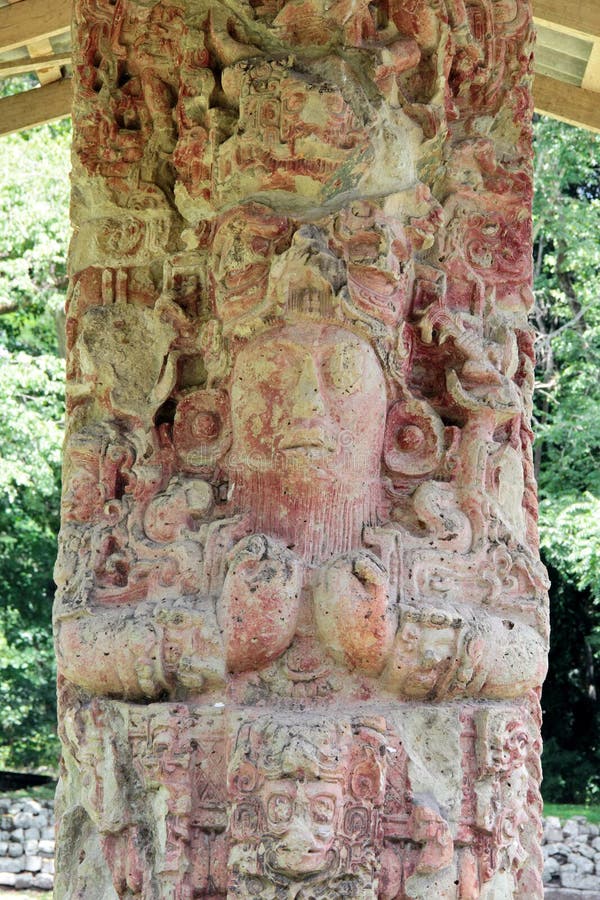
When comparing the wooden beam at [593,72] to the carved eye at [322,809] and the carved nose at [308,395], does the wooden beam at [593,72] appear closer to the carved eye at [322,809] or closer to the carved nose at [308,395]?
the carved nose at [308,395]

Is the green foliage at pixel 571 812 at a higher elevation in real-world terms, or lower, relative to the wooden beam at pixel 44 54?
lower

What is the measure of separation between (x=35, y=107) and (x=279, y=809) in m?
3.85

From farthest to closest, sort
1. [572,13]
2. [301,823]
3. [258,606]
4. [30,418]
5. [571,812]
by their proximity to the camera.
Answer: [30,418], [571,812], [572,13], [258,606], [301,823]

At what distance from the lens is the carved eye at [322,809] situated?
2789mm

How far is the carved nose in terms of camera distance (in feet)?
10.1

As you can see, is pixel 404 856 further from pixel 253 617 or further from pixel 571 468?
pixel 571 468

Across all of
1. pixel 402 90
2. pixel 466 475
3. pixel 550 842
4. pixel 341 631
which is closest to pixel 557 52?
pixel 402 90

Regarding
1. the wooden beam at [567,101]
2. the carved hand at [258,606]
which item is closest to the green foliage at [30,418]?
the wooden beam at [567,101]

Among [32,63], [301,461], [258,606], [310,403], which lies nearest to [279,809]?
[258,606]

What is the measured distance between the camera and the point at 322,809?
2797 millimetres

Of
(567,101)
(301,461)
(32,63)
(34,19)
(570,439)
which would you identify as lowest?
(301,461)

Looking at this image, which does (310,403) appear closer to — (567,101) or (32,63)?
(567,101)

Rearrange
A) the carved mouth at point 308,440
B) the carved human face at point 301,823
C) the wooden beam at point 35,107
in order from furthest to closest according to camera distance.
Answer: the wooden beam at point 35,107 < the carved mouth at point 308,440 < the carved human face at point 301,823

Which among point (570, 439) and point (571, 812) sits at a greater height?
point (570, 439)
